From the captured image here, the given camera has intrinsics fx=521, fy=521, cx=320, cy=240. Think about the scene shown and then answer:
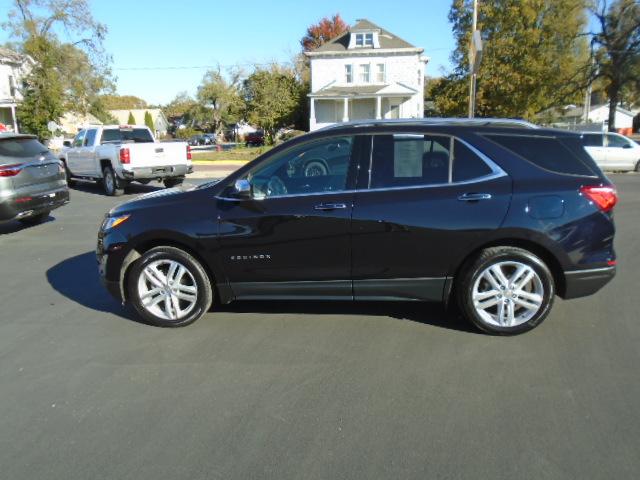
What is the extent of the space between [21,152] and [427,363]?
26.5 ft

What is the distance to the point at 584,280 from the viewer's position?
4.24 m

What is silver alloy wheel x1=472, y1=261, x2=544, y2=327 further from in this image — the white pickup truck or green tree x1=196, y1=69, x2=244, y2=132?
green tree x1=196, y1=69, x2=244, y2=132

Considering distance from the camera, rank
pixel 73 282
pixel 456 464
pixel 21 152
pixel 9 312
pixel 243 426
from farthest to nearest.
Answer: pixel 21 152 → pixel 73 282 → pixel 9 312 → pixel 243 426 → pixel 456 464

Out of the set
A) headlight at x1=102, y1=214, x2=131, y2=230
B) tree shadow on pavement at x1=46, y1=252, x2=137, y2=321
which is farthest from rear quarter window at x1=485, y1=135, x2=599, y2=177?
tree shadow on pavement at x1=46, y1=252, x2=137, y2=321

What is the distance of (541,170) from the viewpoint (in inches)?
165

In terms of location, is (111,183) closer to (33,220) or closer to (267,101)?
(33,220)

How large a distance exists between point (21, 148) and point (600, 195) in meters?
8.84

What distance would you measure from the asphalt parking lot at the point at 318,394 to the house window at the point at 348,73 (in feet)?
125

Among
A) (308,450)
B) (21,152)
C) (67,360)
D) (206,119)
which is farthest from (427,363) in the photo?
(206,119)

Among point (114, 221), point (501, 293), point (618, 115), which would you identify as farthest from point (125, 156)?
point (618, 115)

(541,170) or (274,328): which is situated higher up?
(541,170)

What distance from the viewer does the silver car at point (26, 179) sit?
27.8 feet

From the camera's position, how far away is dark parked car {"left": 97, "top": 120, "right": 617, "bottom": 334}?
13.7 feet

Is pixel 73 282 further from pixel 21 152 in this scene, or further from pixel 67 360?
pixel 21 152
